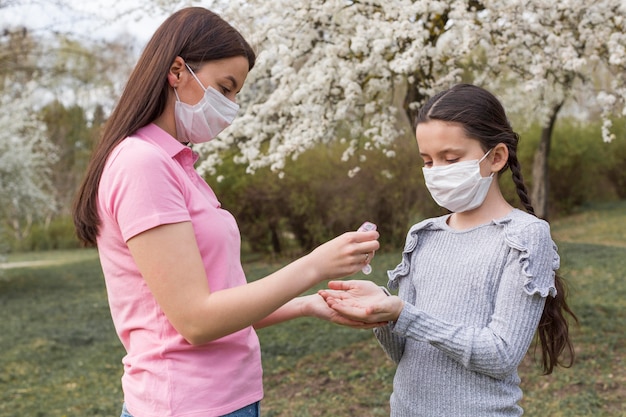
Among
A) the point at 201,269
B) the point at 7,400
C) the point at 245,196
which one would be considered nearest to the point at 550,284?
the point at 201,269

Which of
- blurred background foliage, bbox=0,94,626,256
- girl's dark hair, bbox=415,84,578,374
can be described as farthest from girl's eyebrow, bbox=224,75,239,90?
blurred background foliage, bbox=0,94,626,256

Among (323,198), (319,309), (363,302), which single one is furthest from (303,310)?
(323,198)

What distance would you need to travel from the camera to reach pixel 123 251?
1699mm

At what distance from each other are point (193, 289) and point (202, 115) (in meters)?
0.50

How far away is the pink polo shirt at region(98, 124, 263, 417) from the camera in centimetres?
160

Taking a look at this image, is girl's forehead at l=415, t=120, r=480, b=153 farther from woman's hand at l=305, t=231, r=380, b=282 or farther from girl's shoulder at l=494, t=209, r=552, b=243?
woman's hand at l=305, t=231, r=380, b=282

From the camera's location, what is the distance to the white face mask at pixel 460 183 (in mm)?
2041

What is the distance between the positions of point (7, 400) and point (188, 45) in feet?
18.9

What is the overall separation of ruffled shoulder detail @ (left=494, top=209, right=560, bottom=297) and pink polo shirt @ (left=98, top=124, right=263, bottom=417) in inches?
29.3

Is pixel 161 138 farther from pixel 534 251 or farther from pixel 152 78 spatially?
pixel 534 251

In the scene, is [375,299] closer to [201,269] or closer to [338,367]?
[201,269]

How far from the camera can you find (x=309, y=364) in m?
6.89

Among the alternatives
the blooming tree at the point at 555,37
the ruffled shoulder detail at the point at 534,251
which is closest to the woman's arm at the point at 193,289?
the ruffled shoulder detail at the point at 534,251

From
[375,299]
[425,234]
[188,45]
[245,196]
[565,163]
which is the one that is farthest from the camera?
[565,163]
